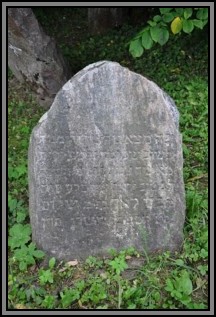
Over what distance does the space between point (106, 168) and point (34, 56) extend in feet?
7.96

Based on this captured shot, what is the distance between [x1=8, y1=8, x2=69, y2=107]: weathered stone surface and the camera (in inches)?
200

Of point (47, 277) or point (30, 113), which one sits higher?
point (30, 113)

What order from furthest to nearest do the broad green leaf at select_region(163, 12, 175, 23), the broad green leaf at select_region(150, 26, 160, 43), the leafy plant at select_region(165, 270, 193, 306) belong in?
the broad green leaf at select_region(163, 12, 175, 23)
the broad green leaf at select_region(150, 26, 160, 43)
the leafy plant at select_region(165, 270, 193, 306)

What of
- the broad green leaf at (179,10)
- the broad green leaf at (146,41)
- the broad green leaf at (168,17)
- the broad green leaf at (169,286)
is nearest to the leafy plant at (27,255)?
the broad green leaf at (169,286)

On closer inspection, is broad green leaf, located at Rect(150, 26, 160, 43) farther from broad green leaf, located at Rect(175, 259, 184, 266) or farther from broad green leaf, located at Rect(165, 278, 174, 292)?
broad green leaf, located at Rect(165, 278, 174, 292)

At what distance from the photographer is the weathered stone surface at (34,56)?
507 centimetres

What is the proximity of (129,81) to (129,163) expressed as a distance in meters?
0.55

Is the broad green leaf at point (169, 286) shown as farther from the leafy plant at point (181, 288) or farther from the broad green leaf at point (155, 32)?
the broad green leaf at point (155, 32)

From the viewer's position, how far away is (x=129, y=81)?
3.08 metres

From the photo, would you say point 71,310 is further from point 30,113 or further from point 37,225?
point 30,113

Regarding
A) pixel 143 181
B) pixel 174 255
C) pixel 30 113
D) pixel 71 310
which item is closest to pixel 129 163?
pixel 143 181

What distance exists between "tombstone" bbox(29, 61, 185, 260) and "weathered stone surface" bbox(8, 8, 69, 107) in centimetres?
226

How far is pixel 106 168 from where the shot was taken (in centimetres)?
325

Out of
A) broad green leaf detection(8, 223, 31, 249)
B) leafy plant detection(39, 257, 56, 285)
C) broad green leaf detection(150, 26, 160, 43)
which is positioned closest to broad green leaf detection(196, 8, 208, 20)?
broad green leaf detection(150, 26, 160, 43)
